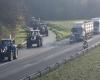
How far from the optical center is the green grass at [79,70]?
96.5ft

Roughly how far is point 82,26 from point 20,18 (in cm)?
1034

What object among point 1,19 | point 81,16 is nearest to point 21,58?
point 1,19

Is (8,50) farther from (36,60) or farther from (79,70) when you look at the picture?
(79,70)

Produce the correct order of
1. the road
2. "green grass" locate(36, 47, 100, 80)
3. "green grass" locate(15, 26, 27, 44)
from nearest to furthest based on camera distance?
"green grass" locate(36, 47, 100, 80) < the road < "green grass" locate(15, 26, 27, 44)

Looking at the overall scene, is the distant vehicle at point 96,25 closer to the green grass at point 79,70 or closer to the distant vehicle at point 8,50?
the green grass at point 79,70

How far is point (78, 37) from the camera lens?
5681 centimetres

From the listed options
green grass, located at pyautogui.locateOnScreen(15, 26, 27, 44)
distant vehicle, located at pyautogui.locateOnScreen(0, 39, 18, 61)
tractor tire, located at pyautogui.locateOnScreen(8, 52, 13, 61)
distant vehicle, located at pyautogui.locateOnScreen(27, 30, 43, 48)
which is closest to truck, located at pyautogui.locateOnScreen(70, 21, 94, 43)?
distant vehicle, located at pyautogui.locateOnScreen(27, 30, 43, 48)

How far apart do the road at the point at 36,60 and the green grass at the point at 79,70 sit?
7.07ft

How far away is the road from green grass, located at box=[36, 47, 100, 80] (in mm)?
2155

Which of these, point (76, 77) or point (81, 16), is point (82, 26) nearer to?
point (76, 77)

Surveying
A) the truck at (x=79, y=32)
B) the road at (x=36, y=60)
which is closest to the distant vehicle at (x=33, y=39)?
the road at (x=36, y=60)

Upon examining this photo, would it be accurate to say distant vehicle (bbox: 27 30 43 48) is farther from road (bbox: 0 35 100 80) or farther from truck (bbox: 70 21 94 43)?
truck (bbox: 70 21 94 43)

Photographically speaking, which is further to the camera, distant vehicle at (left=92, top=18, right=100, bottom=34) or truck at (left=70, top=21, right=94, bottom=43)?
distant vehicle at (left=92, top=18, right=100, bottom=34)

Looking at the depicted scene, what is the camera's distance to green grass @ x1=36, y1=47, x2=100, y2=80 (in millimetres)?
29422
